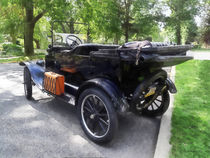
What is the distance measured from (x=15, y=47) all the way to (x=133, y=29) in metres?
18.2

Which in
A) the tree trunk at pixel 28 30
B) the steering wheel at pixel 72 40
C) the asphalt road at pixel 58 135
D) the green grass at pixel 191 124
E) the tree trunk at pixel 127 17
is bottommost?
the asphalt road at pixel 58 135

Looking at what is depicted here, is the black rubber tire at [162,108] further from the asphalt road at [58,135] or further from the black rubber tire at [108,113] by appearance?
the black rubber tire at [108,113]

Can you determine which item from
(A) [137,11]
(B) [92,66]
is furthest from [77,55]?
(A) [137,11]

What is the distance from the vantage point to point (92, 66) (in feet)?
9.97

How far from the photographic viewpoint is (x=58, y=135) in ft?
9.65

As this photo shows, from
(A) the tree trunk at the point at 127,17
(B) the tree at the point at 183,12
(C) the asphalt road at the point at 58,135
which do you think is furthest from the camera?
(B) the tree at the point at 183,12

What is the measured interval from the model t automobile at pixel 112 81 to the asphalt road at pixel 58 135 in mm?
232

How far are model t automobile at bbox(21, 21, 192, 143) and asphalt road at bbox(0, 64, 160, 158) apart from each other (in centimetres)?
23

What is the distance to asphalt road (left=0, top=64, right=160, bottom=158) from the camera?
2501mm

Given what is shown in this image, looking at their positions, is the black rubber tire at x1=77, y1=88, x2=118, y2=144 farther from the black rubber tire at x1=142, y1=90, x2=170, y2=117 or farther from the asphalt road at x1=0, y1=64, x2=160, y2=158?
the black rubber tire at x1=142, y1=90, x2=170, y2=117

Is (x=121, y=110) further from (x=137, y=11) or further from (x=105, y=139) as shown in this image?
(x=137, y=11)

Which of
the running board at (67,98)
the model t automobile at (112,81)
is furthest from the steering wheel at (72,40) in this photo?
the running board at (67,98)

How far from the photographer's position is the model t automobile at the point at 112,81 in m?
2.39

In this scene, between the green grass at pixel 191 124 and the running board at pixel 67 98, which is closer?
the green grass at pixel 191 124
